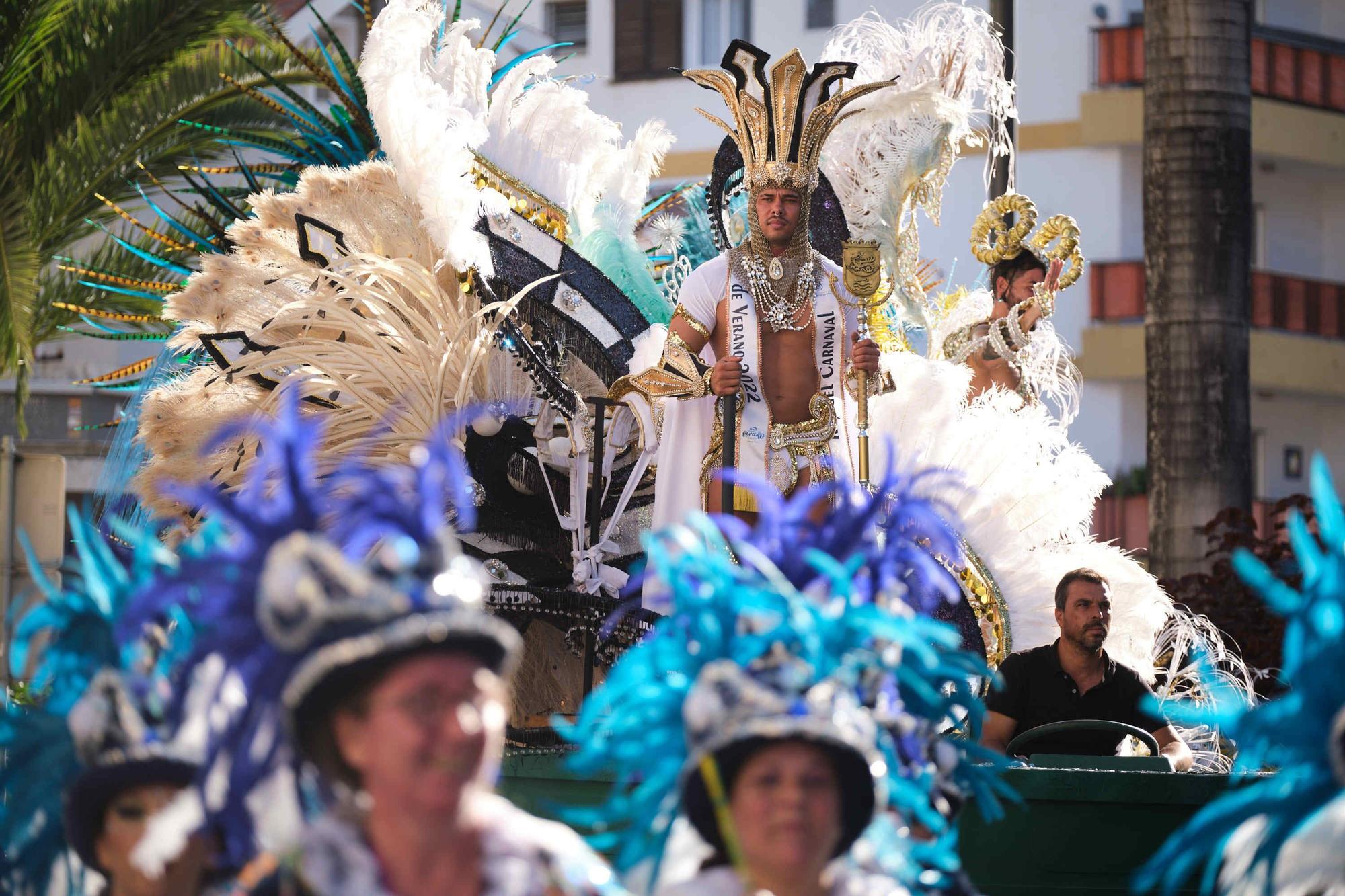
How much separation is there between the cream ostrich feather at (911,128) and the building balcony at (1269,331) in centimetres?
1429

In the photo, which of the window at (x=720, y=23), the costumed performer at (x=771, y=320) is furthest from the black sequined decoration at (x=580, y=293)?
the window at (x=720, y=23)

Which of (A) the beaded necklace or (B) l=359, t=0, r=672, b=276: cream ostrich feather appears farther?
(B) l=359, t=0, r=672, b=276: cream ostrich feather

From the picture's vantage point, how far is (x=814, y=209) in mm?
7867

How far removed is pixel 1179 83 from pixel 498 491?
427cm

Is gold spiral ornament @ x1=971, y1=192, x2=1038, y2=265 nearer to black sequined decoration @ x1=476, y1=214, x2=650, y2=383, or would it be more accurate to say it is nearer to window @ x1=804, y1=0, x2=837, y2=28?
black sequined decoration @ x1=476, y1=214, x2=650, y2=383

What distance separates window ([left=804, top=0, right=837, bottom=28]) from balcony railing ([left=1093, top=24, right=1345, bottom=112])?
320 cm

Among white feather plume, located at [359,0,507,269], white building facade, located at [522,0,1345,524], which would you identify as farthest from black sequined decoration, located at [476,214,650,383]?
white building facade, located at [522,0,1345,524]

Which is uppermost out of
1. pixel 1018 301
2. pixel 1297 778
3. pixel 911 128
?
pixel 911 128

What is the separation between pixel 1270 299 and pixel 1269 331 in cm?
37

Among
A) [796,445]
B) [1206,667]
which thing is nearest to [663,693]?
[796,445]

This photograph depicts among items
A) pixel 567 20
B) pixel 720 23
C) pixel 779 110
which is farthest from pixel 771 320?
pixel 567 20

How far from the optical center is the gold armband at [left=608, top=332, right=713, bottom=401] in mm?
6848

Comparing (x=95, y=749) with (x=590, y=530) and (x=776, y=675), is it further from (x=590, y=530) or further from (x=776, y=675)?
(x=590, y=530)

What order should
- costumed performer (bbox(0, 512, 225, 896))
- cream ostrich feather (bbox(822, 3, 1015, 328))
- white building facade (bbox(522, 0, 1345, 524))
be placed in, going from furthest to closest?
white building facade (bbox(522, 0, 1345, 524))
cream ostrich feather (bbox(822, 3, 1015, 328))
costumed performer (bbox(0, 512, 225, 896))
